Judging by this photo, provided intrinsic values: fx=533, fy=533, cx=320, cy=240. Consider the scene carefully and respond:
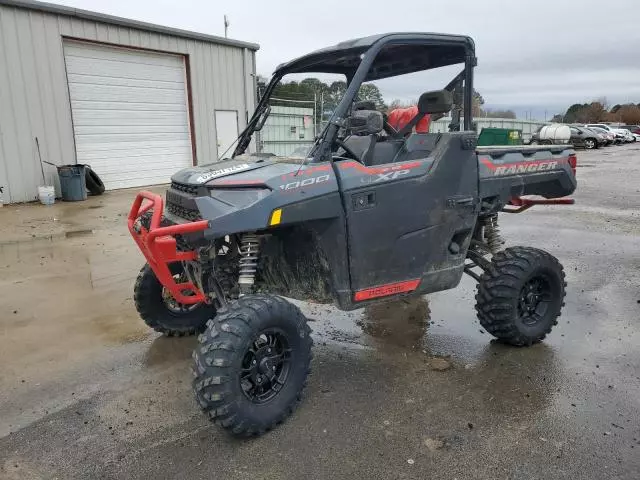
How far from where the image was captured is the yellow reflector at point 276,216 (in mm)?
3111

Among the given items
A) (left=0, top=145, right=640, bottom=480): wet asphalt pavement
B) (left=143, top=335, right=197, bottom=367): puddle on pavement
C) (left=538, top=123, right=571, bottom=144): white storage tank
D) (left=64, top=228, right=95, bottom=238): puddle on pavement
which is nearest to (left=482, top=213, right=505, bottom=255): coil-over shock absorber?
(left=0, top=145, right=640, bottom=480): wet asphalt pavement

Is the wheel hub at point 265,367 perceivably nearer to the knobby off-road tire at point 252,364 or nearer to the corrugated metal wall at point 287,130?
the knobby off-road tire at point 252,364

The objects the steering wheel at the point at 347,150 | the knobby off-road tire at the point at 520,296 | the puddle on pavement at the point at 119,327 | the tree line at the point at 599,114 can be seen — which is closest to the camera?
the steering wheel at the point at 347,150

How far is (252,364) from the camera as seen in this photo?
10.3 feet

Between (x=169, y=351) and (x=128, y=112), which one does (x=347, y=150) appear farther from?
(x=128, y=112)

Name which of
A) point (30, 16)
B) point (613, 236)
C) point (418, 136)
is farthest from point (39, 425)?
point (30, 16)

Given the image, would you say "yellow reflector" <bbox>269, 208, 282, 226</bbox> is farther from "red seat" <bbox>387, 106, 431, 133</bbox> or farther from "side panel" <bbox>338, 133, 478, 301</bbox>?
"red seat" <bbox>387, 106, 431, 133</bbox>

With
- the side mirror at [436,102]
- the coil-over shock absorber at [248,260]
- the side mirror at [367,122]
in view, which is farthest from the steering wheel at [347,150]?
the side mirror at [436,102]

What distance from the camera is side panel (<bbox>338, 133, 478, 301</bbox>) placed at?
11.3ft

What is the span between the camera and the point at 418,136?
3924 mm

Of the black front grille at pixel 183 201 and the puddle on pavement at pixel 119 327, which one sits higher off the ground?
the black front grille at pixel 183 201

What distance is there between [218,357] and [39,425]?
1.34 meters

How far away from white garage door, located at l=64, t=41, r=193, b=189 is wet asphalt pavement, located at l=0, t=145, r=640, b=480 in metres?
8.22

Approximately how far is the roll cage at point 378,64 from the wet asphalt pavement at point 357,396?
1693 millimetres
